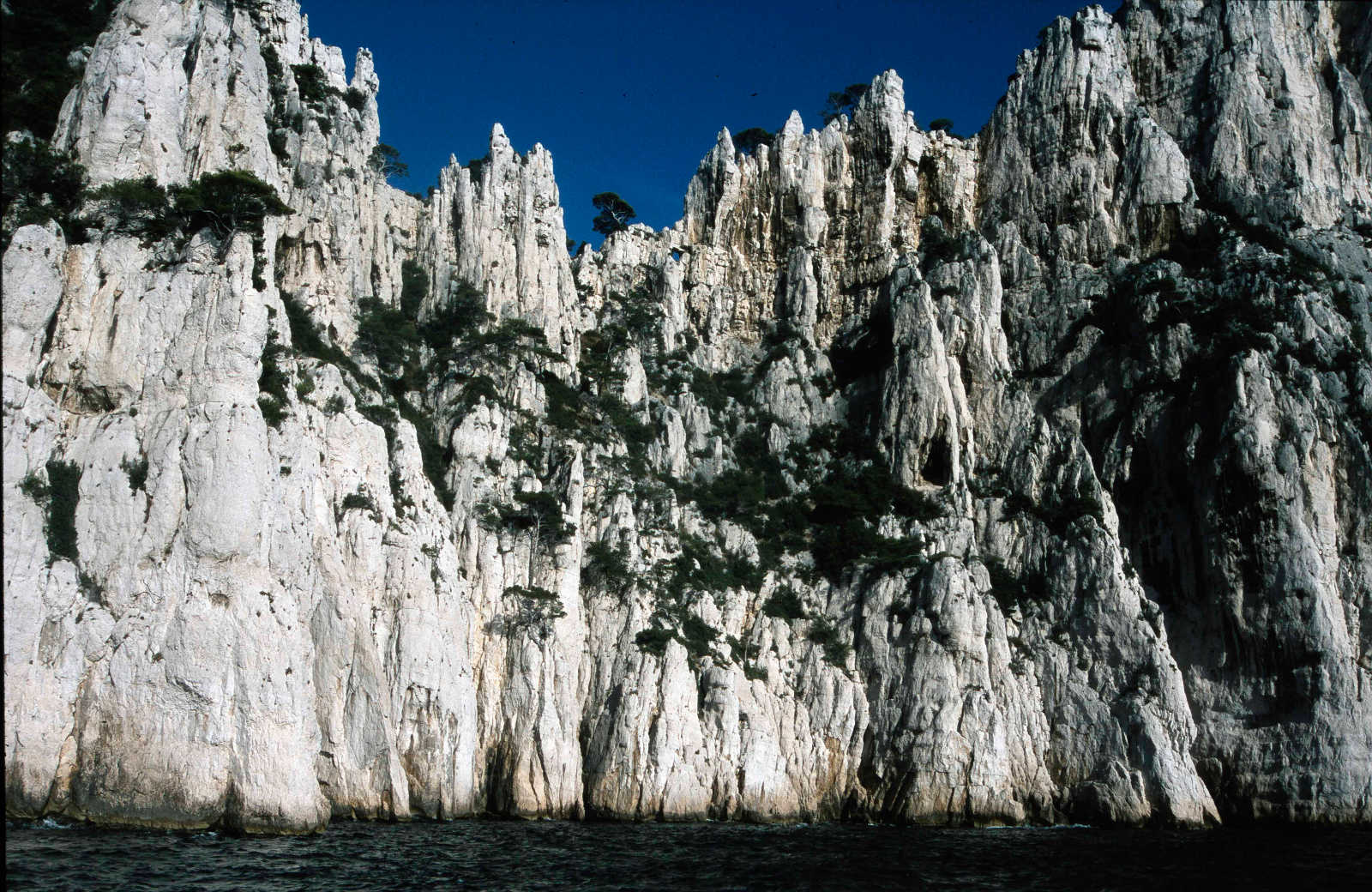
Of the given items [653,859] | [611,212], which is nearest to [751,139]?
[611,212]

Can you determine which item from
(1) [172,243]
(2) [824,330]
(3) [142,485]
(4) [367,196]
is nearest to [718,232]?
(2) [824,330]

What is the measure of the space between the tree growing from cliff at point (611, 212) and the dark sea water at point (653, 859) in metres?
59.5

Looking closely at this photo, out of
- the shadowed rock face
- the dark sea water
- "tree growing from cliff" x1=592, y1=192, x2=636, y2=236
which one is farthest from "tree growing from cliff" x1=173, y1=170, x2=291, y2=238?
"tree growing from cliff" x1=592, y1=192, x2=636, y2=236

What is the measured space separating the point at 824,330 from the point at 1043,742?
34.8m

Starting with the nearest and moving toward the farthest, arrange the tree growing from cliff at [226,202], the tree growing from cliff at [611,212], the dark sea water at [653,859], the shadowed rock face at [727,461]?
the dark sea water at [653,859] → the shadowed rock face at [727,461] → the tree growing from cliff at [226,202] → the tree growing from cliff at [611,212]

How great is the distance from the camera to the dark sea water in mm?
28188

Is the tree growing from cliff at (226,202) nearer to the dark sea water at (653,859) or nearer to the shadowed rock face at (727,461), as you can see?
the shadowed rock face at (727,461)

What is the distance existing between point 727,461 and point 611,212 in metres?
32.1

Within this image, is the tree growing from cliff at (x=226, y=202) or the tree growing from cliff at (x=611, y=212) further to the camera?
the tree growing from cliff at (x=611, y=212)

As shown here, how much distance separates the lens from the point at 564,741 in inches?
2025

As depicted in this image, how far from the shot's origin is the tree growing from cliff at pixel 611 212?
313 feet

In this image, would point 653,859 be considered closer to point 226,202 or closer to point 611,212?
point 226,202

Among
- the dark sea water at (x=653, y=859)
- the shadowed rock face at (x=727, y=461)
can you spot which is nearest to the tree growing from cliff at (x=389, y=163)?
the shadowed rock face at (x=727, y=461)

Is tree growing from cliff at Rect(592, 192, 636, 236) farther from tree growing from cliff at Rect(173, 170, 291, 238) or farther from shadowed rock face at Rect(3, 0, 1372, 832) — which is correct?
tree growing from cliff at Rect(173, 170, 291, 238)
